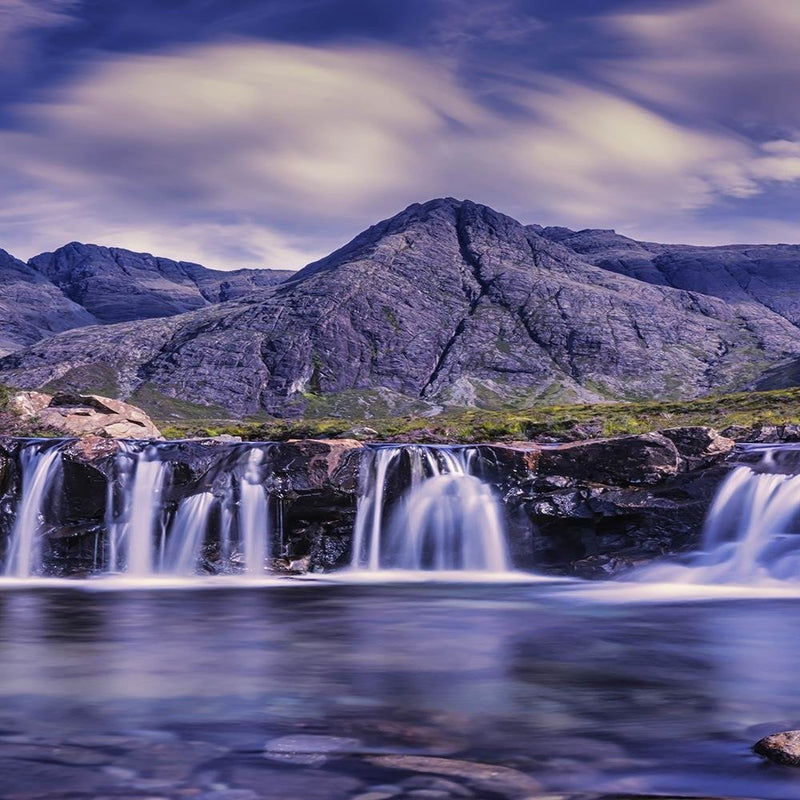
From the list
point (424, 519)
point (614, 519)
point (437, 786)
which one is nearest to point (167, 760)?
point (437, 786)

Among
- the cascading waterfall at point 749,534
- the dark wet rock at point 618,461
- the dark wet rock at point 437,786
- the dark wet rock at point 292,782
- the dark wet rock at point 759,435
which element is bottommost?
the dark wet rock at point 292,782

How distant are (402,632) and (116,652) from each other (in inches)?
277

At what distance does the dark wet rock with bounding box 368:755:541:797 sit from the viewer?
10.8m

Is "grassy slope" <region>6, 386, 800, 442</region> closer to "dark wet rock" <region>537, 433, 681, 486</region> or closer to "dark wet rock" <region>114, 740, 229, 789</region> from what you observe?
"dark wet rock" <region>537, 433, 681, 486</region>

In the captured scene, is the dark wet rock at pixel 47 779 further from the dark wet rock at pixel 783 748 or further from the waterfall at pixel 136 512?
the waterfall at pixel 136 512

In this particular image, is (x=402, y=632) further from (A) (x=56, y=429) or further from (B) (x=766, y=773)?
(A) (x=56, y=429)

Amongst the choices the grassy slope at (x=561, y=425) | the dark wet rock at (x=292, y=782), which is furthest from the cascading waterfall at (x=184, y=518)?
the grassy slope at (x=561, y=425)

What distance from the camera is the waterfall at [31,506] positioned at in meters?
37.5

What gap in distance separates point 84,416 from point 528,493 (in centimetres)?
3698

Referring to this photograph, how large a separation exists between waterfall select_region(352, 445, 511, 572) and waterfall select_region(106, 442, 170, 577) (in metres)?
7.97

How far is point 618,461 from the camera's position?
36375mm

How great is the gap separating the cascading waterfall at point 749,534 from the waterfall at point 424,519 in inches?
255

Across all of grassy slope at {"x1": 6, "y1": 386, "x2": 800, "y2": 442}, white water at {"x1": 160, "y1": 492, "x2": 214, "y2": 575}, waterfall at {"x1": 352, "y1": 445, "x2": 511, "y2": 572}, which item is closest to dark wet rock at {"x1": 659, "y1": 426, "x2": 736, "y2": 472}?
waterfall at {"x1": 352, "y1": 445, "x2": 511, "y2": 572}

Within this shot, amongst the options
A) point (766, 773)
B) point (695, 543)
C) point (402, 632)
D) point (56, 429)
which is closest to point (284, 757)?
point (766, 773)
